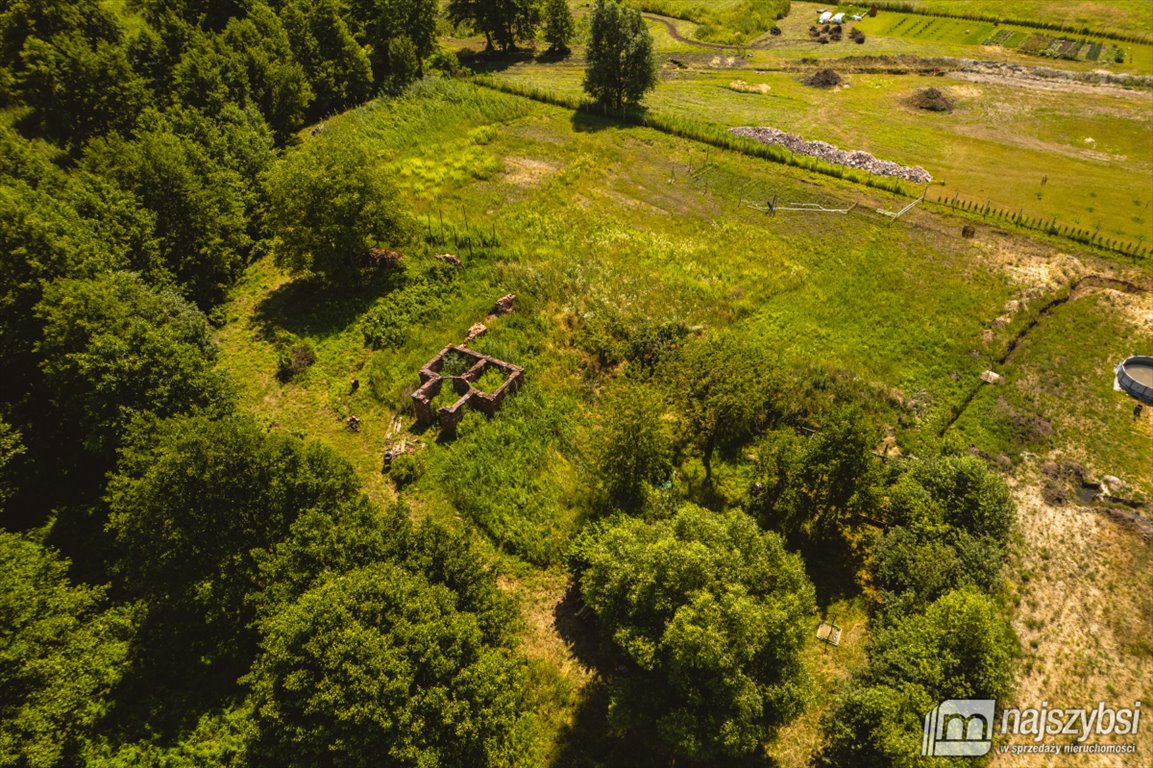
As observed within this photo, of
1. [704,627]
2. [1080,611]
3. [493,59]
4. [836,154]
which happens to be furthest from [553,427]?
[493,59]

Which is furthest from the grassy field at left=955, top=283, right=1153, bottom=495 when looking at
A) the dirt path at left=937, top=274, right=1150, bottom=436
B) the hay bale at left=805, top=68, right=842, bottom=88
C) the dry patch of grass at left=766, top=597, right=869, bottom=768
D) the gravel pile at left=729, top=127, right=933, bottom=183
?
the hay bale at left=805, top=68, right=842, bottom=88

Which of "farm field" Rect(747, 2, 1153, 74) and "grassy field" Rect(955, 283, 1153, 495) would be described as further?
"farm field" Rect(747, 2, 1153, 74)

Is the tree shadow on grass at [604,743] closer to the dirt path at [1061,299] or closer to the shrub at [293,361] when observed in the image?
the shrub at [293,361]

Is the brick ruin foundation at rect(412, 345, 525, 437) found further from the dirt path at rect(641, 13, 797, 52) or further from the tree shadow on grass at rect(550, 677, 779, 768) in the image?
the dirt path at rect(641, 13, 797, 52)

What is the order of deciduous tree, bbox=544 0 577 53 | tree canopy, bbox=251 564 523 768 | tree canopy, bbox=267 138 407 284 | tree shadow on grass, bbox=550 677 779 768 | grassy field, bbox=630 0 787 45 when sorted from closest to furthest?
tree canopy, bbox=251 564 523 768 → tree shadow on grass, bbox=550 677 779 768 → tree canopy, bbox=267 138 407 284 → deciduous tree, bbox=544 0 577 53 → grassy field, bbox=630 0 787 45

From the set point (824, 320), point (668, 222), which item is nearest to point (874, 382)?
point (824, 320)
